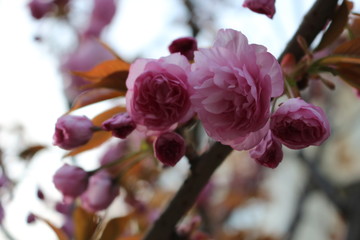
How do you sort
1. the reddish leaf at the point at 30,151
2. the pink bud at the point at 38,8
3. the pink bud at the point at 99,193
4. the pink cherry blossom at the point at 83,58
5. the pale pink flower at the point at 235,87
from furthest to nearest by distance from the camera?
the pink cherry blossom at the point at 83,58, the pink bud at the point at 38,8, the reddish leaf at the point at 30,151, the pink bud at the point at 99,193, the pale pink flower at the point at 235,87

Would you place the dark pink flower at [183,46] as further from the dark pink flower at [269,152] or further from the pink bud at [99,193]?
the pink bud at [99,193]

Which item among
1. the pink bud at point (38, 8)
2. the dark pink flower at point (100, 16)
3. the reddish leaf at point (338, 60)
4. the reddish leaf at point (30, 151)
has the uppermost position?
the reddish leaf at point (338, 60)

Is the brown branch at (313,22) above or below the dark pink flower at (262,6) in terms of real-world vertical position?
below

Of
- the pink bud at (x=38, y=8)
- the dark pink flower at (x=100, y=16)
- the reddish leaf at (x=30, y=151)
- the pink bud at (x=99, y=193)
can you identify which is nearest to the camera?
the pink bud at (x=99, y=193)

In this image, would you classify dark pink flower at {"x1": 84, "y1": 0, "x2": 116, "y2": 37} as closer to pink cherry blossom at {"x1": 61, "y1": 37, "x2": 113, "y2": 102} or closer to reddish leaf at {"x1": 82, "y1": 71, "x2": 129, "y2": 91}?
pink cherry blossom at {"x1": 61, "y1": 37, "x2": 113, "y2": 102}

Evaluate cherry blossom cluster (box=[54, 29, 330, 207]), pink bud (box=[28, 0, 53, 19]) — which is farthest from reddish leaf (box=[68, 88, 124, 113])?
pink bud (box=[28, 0, 53, 19])

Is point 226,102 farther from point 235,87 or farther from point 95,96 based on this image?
point 95,96

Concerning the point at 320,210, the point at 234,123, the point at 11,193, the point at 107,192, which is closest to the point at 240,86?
the point at 234,123

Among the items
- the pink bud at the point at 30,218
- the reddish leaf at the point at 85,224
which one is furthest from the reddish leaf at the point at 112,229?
the pink bud at the point at 30,218
